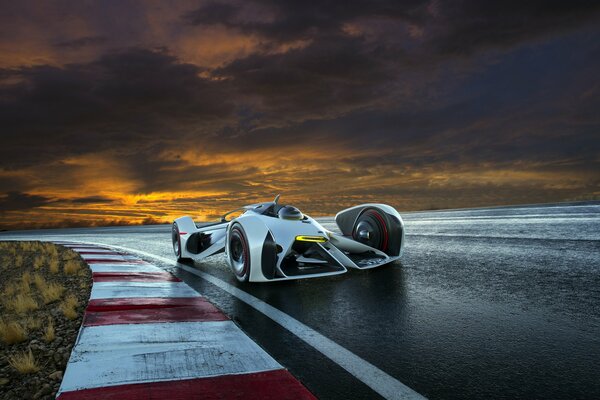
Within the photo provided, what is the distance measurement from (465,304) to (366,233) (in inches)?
119

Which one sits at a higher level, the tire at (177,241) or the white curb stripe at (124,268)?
the tire at (177,241)

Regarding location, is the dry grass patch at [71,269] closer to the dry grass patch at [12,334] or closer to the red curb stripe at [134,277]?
the red curb stripe at [134,277]

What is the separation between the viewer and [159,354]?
3.34 m

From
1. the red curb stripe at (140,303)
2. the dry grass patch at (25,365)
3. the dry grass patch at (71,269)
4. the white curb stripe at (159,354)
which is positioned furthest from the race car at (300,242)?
the dry grass patch at (25,365)

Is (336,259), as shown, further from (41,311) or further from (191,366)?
(41,311)

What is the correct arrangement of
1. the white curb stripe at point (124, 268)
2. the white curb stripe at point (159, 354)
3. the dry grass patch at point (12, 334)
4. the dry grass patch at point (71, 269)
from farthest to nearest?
the dry grass patch at point (71, 269), the white curb stripe at point (124, 268), the dry grass patch at point (12, 334), the white curb stripe at point (159, 354)

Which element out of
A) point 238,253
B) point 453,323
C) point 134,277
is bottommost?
point 453,323

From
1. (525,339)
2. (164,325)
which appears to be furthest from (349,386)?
(164,325)

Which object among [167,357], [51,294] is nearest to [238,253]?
[51,294]

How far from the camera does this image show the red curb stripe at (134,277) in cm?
690

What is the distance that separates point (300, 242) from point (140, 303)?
7.11 ft

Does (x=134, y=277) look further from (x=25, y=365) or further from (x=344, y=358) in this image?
(x=344, y=358)

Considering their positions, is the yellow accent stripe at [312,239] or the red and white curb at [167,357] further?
the yellow accent stripe at [312,239]

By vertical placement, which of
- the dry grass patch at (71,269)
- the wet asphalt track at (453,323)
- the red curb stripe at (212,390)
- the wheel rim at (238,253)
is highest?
the wheel rim at (238,253)
